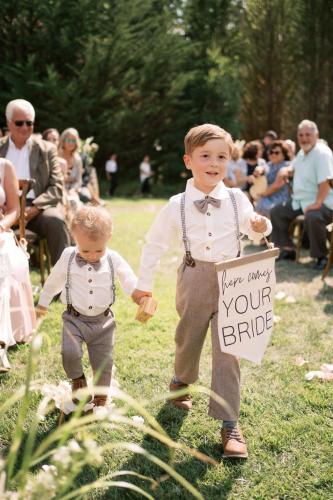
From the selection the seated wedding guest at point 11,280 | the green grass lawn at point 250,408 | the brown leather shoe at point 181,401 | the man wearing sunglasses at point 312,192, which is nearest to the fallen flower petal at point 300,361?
the green grass lawn at point 250,408

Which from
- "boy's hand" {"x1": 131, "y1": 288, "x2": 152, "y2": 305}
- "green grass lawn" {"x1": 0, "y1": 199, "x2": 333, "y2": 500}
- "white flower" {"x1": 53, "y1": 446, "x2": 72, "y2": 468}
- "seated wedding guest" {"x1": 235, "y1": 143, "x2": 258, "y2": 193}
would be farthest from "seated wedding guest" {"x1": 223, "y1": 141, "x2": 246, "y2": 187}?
"white flower" {"x1": 53, "y1": 446, "x2": 72, "y2": 468}

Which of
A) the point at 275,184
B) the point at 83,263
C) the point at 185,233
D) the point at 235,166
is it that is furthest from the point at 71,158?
the point at 185,233

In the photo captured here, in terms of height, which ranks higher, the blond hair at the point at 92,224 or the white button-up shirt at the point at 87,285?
the blond hair at the point at 92,224

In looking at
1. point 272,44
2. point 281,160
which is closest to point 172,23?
point 272,44

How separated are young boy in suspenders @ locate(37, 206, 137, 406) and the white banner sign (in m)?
0.65

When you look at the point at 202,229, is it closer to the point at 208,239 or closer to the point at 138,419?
the point at 208,239

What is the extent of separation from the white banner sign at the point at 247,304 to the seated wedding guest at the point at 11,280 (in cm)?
180

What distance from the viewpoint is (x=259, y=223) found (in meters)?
3.10

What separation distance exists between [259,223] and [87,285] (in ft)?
3.64

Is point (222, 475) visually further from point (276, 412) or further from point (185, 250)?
point (185, 250)

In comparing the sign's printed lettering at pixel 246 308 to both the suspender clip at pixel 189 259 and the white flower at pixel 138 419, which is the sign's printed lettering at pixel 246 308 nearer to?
the suspender clip at pixel 189 259

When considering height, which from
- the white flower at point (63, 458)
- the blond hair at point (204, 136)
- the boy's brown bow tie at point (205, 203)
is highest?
the blond hair at point (204, 136)

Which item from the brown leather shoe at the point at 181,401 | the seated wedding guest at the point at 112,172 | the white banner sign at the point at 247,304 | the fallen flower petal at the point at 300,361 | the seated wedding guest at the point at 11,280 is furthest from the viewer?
the seated wedding guest at the point at 112,172

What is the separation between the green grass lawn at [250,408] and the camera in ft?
9.18
